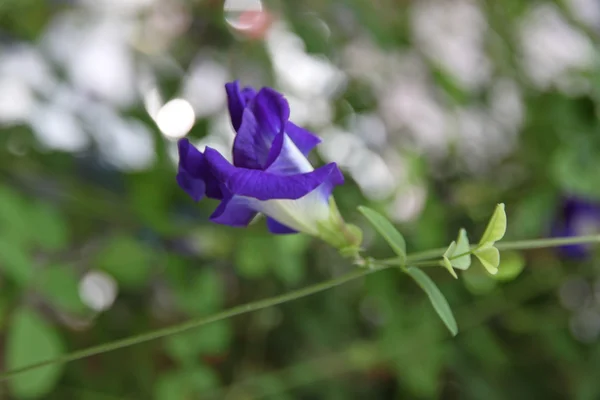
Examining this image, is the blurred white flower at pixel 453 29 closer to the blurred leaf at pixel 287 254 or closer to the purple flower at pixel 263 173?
the blurred leaf at pixel 287 254

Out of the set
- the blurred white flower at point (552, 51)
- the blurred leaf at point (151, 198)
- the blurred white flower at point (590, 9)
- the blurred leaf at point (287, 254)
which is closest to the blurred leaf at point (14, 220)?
the blurred leaf at point (151, 198)

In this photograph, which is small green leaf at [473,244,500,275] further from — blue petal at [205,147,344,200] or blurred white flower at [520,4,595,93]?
blurred white flower at [520,4,595,93]

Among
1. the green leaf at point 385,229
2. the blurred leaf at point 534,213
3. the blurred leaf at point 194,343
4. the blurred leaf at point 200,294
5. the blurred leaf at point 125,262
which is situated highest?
the green leaf at point 385,229

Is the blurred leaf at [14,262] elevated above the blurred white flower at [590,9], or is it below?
above

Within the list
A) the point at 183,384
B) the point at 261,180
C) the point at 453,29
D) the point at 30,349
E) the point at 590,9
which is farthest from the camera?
the point at 453,29

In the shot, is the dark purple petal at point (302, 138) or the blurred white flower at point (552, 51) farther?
the blurred white flower at point (552, 51)

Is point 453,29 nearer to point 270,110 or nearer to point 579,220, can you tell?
point 579,220

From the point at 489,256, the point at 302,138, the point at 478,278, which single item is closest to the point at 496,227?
the point at 489,256
